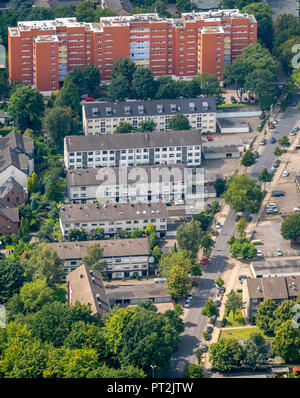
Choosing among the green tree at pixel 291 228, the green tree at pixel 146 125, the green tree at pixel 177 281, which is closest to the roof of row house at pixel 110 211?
the green tree at pixel 291 228

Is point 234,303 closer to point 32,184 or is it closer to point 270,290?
point 270,290

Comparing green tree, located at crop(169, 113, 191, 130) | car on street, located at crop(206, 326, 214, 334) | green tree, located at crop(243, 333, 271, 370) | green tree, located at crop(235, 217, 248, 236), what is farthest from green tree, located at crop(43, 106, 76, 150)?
green tree, located at crop(243, 333, 271, 370)

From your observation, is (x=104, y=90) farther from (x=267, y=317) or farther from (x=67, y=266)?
(x=267, y=317)

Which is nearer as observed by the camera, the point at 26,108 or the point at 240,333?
the point at 240,333

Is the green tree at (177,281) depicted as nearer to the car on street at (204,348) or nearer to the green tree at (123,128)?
the car on street at (204,348)

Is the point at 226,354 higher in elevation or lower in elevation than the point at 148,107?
lower

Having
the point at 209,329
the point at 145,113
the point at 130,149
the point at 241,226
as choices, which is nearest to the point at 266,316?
the point at 209,329

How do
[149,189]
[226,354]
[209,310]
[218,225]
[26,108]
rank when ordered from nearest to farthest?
[226,354] → [209,310] → [218,225] → [149,189] → [26,108]
